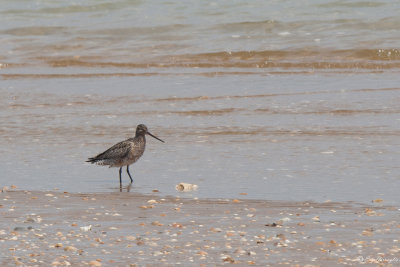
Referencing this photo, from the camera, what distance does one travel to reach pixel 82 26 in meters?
29.5

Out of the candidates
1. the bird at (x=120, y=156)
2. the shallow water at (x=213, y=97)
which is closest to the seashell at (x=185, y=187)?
the shallow water at (x=213, y=97)

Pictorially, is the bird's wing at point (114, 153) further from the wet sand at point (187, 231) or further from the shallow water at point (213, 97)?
the wet sand at point (187, 231)

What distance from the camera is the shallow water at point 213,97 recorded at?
10578mm

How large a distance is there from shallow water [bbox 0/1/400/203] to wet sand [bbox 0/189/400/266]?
0.55m

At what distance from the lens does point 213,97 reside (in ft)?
54.5

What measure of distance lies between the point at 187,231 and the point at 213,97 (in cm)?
879

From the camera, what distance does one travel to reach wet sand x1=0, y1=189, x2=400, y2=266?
7.09m

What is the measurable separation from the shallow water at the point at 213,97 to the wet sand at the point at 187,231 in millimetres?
553

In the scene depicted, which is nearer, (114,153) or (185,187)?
(185,187)

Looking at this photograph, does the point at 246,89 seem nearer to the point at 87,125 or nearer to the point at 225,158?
the point at 87,125

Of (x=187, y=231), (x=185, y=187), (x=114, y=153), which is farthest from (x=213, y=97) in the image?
(x=187, y=231)

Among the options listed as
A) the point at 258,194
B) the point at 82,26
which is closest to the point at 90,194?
the point at 258,194

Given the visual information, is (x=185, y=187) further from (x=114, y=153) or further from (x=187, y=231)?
(x=187, y=231)

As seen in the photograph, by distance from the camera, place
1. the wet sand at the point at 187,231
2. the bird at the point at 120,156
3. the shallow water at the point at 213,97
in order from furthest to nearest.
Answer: the bird at the point at 120,156 → the shallow water at the point at 213,97 → the wet sand at the point at 187,231
